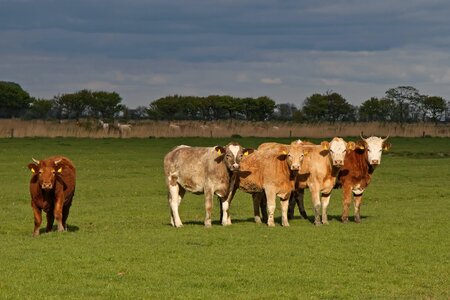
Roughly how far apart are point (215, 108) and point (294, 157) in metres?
104

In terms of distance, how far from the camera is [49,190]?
17.6 meters

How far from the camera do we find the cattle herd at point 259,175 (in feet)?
59.7

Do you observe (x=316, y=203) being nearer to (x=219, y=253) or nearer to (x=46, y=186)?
(x=219, y=253)

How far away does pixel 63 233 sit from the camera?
17.2 m

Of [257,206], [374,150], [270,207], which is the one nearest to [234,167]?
[270,207]

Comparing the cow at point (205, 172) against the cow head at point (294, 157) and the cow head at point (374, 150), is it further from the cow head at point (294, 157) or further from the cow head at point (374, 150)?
the cow head at point (374, 150)

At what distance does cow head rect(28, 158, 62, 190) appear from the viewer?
55.9 ft

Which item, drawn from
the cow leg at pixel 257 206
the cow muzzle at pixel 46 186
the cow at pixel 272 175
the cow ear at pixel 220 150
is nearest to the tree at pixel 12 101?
the cow leg at pixel 257 206

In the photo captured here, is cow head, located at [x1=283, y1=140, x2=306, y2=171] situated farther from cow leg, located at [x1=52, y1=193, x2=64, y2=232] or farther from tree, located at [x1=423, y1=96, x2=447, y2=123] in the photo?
tree, located at [x1=423, y1=96, x2=447, y2=123]

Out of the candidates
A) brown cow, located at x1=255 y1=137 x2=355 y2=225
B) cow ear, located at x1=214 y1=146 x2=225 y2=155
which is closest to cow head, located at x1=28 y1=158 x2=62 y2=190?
cow ear, located at x1=214 y1=146 x2=225 y2=155

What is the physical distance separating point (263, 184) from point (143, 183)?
490 inches

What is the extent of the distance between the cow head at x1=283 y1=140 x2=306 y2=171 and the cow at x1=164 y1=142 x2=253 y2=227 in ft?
3.10

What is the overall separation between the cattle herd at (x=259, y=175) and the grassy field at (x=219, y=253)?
1.94 feet

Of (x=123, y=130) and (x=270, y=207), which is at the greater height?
(x=123, y=130)
